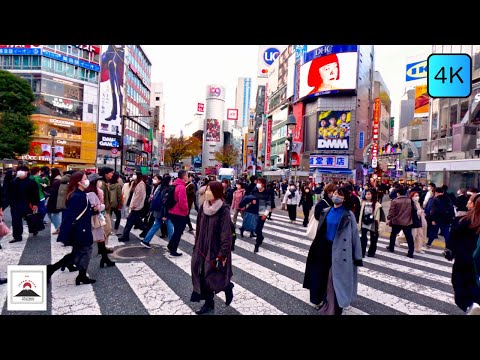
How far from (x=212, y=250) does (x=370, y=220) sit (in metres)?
4.80

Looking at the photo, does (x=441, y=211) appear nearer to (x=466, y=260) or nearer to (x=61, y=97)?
(x=466, y=260)

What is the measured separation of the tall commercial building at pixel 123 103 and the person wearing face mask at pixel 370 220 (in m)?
31.0

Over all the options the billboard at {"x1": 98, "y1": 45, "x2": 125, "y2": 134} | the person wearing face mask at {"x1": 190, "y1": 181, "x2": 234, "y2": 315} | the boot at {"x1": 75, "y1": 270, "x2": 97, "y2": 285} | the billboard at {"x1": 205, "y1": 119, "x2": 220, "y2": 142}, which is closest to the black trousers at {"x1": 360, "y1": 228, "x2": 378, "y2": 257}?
the person wearing face mask at {"x1": 190, "y1": 181, "x2": 234, "y2": 315}

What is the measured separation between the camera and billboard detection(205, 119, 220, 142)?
385ft

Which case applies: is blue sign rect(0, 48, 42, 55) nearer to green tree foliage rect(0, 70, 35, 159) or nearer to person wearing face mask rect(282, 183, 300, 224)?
green tree foliage rect(0, 70, 35, 159)

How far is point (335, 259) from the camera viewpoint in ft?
12.8

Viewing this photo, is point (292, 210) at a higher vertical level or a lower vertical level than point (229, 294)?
higher

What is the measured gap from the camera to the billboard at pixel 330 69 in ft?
141

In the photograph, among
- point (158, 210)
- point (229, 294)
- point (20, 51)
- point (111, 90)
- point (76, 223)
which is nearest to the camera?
point (229, 294)

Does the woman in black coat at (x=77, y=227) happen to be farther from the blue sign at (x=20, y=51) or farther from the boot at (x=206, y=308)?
the blue sign at (x=20, y=51)

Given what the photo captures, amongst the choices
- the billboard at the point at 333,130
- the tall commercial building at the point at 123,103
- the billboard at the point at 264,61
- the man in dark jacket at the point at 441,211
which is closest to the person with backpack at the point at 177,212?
the man in dark jacket at the point at 441,211

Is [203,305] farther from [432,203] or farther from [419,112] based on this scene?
[419,112]

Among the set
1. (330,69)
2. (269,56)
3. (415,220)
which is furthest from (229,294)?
(269,56)
